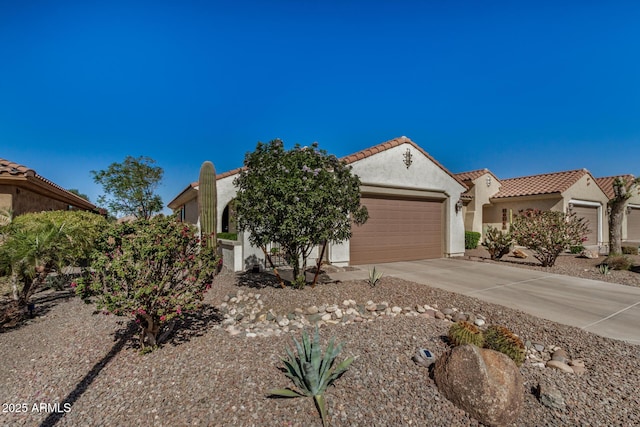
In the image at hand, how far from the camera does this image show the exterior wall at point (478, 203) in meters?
17.8

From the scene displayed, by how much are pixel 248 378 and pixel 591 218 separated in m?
22.3

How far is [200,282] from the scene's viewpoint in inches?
162

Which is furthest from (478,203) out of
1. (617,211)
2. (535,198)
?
(617,211)

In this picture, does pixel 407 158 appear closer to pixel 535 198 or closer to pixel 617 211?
pixel 617 211

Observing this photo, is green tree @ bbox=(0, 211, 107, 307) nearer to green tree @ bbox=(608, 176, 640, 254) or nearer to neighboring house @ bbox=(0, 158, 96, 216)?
neighboring house @ bbox=(0, 158, 96, 216)

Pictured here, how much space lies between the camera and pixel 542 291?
6.96m

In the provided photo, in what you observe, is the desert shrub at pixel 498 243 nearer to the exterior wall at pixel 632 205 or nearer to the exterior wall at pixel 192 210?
the exterior wall at pixel 192 210

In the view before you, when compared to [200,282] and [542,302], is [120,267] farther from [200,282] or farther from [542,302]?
[542,302]

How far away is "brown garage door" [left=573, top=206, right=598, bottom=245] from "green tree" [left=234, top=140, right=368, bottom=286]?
679 inches

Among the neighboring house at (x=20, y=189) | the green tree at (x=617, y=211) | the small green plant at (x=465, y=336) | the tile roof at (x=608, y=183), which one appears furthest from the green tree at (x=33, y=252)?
the tile roof at (x=608, y=183)

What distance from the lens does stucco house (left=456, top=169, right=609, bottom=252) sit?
1605cm

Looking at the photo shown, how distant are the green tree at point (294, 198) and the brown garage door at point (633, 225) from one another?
2549cm

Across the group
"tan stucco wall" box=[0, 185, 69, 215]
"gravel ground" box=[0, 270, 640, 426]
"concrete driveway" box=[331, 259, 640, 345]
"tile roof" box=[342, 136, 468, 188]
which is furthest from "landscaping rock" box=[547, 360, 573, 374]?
"tan stucco wall" box=[0, 185, 69, 215]

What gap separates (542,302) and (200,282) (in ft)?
21.0
